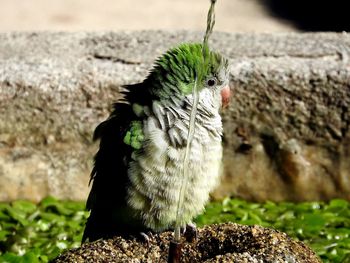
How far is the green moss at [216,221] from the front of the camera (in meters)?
4.61

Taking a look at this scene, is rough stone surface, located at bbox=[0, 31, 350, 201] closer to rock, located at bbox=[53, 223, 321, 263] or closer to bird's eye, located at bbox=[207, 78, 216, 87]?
bird's eye, located at bbox=[207, 78, 216, 87]

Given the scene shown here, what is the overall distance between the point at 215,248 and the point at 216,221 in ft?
4.76

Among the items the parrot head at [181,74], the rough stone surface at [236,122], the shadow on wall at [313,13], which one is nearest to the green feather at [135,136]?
the parrot head at [181,74]

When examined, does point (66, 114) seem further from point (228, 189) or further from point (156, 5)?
point (156, 5)

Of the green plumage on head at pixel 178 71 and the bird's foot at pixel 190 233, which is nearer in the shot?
the bird's foot at pixel 190 233

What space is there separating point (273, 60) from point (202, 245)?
202cm

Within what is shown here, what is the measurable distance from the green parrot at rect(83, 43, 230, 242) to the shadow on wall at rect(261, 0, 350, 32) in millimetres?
5132

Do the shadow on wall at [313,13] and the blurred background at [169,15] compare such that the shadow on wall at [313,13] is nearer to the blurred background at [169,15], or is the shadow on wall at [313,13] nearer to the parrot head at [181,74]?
the blurred background at [169,15]

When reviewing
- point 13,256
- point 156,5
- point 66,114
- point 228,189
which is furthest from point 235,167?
point 156,5

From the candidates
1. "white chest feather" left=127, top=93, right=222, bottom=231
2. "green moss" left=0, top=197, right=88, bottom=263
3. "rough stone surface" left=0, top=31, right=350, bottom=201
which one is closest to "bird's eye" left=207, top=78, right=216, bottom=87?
"white chest feather" left=127, top=93, right=222, bottom=231

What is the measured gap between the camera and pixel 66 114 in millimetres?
5078

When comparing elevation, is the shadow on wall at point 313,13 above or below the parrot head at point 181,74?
above

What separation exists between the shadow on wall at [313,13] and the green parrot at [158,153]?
5.13 meters

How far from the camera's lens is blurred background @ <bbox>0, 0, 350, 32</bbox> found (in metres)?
8.95
